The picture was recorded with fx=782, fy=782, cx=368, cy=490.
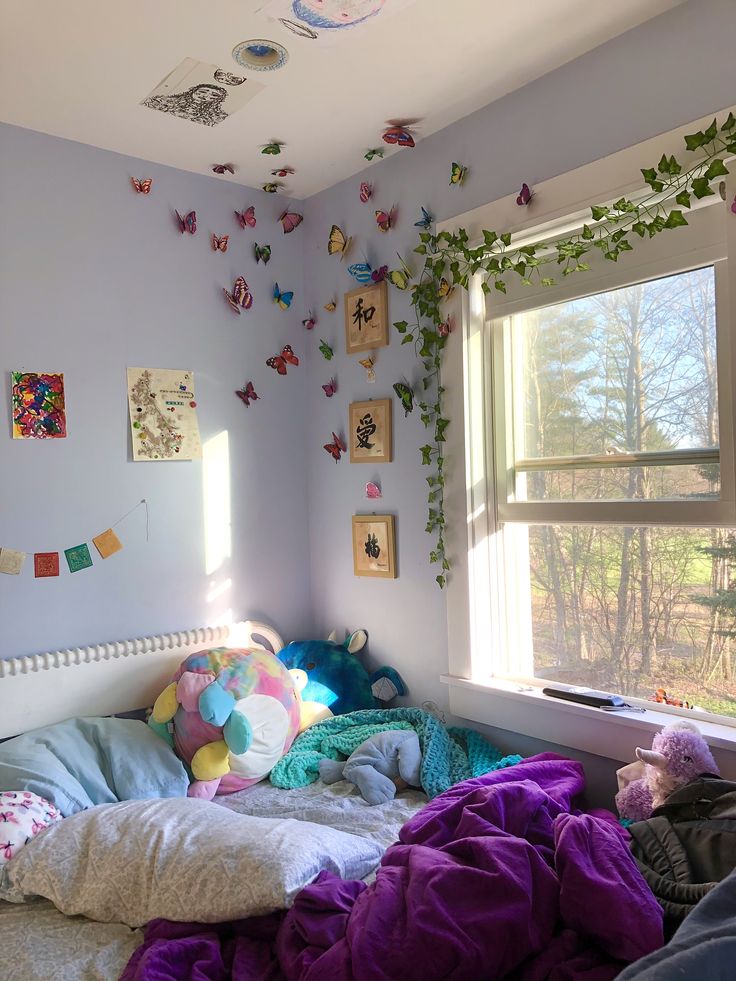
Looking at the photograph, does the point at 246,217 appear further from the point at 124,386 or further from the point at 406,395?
the point at 406,395

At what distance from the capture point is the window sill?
1.84 m

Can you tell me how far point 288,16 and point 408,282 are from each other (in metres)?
0.90

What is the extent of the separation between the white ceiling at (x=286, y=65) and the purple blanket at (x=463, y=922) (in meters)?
1.78

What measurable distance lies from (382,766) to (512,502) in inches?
33.1

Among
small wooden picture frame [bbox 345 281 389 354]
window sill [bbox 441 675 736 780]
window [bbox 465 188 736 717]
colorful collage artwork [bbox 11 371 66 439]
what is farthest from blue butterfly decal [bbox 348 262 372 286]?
window sill [bbox 441 675 736 780]

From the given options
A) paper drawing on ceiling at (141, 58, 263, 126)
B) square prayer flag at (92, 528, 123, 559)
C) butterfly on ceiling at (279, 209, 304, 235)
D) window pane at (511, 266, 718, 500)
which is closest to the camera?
window pane at (511, 266, 718, 500)

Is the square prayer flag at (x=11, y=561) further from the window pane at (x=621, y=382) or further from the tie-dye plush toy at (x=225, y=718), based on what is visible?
the window pane at (x=621, y=382)

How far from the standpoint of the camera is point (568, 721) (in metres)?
2.09

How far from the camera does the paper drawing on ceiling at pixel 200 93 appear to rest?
2.05m

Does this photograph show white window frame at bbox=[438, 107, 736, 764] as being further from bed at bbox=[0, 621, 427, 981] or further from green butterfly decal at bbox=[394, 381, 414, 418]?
bed at bbox=[0, 621, 427, 981]

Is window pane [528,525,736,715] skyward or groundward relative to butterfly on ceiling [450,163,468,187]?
groundward

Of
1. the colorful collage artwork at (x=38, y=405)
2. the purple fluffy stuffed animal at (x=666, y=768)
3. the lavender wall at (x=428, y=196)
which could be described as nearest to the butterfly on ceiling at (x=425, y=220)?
the lavender wall at (x=428, y=196)

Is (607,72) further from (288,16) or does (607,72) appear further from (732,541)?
(732,541)

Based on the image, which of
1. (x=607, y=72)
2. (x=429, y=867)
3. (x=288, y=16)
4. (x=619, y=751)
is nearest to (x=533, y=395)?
(x=607, y=72)
